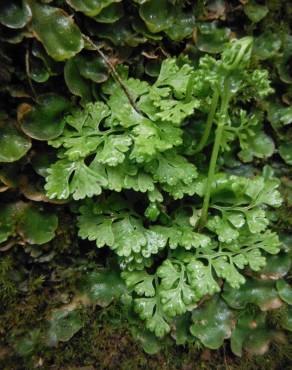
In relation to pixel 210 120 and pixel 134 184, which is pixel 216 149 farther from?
pixel 134 184

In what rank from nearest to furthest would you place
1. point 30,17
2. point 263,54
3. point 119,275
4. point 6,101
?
point 30,17
point 6,101
point 119,275
point 263,54

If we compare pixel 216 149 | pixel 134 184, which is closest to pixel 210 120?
pixel 216 149

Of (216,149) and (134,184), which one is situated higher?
(216,149)

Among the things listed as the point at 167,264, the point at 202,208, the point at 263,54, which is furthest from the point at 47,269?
the point at 263,54

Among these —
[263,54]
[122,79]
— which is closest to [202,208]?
[122,79]

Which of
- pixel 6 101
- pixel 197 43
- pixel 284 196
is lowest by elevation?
pixel 284 196

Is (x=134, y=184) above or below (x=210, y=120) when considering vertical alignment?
below

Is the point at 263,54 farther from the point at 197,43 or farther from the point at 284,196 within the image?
the point at 284,196

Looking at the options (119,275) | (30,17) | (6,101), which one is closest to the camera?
(30,17)

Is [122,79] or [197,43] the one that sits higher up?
[197,43]

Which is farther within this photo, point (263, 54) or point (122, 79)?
point (263, 54)
